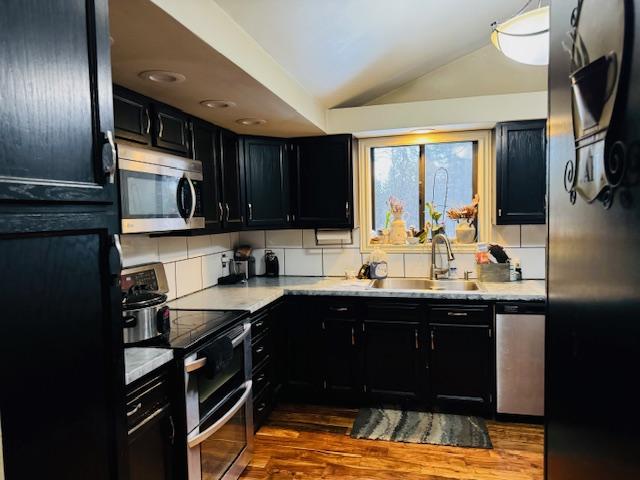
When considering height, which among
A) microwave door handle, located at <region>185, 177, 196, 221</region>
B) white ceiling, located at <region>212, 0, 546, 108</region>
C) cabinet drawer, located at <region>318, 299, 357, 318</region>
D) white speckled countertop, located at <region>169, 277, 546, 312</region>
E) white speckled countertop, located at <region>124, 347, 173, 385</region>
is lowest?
cabinet drawer, located at <region>318, 299, 357, 318</region>

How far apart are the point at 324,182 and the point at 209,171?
0.99 meters

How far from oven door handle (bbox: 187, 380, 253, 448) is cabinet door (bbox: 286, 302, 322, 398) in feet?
2.49

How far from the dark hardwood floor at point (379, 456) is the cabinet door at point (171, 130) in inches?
75.7

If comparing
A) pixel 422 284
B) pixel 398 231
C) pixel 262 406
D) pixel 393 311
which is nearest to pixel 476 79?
pixel 398 231

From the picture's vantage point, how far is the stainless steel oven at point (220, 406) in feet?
6.34

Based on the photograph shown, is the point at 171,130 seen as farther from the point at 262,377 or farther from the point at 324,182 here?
the point at 262,377

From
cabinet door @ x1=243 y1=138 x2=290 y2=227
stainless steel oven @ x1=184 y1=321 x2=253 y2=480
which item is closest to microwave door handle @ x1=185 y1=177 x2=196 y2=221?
stainless steel oven @ x1=184 y1=321 x2=253 y2=480

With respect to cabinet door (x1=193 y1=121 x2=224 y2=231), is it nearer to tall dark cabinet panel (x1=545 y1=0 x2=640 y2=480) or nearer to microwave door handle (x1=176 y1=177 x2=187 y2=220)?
microwave door handle (x1=176 y1=177 x2=187 y2=220)

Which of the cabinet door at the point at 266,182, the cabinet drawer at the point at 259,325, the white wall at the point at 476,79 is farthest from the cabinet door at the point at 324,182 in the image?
the cabinet drawer at the point at 259,325

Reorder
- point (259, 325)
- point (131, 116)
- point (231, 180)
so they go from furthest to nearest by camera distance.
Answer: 1. point (231, 180)
2. point (259, 325)
3. point (131, 116)

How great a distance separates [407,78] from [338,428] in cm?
269

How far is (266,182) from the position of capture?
347 centimetres

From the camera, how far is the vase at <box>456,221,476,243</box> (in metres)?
3.49

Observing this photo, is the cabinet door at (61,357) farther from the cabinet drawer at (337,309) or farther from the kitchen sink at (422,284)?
the kitchen sink at (422,284)
